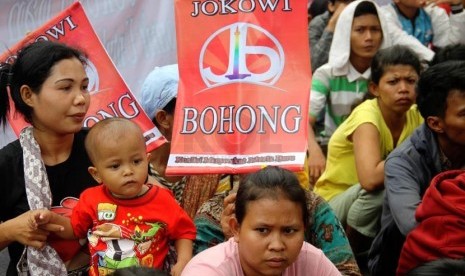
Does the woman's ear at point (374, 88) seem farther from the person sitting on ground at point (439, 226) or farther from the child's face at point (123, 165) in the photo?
the child's face at point (123, 165)

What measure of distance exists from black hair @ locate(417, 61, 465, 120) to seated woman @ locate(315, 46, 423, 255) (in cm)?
55

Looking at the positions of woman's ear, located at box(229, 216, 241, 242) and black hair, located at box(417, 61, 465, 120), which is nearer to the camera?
woman's ear, located at box(229, 216, 241, 242)

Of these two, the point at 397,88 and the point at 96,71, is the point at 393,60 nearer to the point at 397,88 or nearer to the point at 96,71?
the point at 397,88

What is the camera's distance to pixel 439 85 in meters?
4.07

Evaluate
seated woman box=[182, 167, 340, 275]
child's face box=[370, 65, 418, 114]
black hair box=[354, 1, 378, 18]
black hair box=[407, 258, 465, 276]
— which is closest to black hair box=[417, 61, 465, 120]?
child's face box=[370, 65, 418, 114]

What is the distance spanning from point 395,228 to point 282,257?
1.26 meters

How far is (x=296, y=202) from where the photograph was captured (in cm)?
312

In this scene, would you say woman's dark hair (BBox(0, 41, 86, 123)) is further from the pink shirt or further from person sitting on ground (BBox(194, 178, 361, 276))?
the pink shirt

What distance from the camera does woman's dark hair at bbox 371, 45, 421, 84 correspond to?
16.2ft

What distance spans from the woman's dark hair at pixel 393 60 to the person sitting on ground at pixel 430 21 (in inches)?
57.0

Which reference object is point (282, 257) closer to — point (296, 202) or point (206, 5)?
point (296, 202)

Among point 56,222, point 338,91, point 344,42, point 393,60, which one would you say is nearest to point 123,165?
point 56,222

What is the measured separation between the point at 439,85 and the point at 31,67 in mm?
1651

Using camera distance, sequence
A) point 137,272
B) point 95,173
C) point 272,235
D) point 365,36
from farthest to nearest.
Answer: point 365,36 < point 95,173 < point 272,235 < point 137,272
